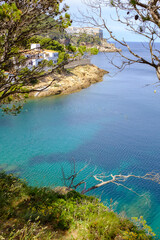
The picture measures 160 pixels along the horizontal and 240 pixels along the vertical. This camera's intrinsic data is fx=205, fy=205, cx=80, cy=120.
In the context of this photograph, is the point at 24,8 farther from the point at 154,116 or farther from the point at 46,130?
the point at 154,116

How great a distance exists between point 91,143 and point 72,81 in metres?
20.8

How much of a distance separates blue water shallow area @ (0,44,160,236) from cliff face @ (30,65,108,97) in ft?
9.17

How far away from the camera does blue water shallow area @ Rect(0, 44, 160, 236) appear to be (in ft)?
38.4

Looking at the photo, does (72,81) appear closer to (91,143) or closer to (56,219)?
(91,143)

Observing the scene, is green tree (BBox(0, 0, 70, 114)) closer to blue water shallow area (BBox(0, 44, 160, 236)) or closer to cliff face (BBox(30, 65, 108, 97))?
blue water shallow area (BBox(0, 44, 160, 236))

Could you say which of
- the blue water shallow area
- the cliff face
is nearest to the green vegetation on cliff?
the blue water shallow area

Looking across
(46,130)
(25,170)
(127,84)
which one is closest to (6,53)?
(25,170)

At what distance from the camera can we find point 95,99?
3017 cm

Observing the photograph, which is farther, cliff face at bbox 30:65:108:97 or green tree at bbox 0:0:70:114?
cliff face at bbox 30:65:108:97

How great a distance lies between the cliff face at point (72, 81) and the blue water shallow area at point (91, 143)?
2.80 m

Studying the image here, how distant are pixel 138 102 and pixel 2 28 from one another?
26189 millimetres

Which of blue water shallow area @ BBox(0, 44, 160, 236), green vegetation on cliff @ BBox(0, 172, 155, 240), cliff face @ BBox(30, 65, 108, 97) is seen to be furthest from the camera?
cliff face @ BBox(30, 65, 108, 97)

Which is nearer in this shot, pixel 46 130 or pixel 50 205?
pixel 50 205

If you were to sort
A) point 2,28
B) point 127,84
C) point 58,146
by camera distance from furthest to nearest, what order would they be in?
point 127,84 → point 58,146 → point 2,28
